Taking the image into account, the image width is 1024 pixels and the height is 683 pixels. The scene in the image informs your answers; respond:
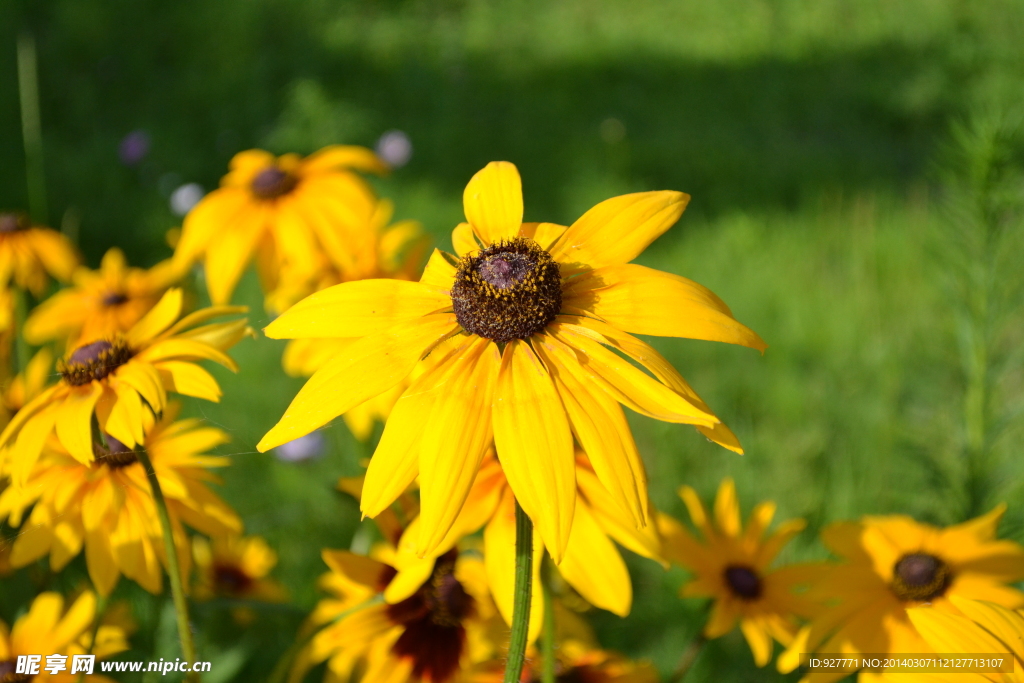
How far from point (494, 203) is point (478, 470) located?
264 millimetres

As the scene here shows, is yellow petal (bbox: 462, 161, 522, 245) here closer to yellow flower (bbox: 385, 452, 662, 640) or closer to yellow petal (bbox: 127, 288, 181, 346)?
yellow flower (bbox: 385, 452, 662, 640)

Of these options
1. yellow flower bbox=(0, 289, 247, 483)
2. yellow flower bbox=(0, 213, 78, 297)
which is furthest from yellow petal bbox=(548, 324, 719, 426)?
yellow flower bbox=(0, 213, 78, 297)

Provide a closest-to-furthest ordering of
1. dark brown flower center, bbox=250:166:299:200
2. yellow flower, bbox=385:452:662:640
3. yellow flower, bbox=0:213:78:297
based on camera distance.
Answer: yellow flower, bbox=385:452:662:640, yellow flower, bbox=0:213:78:297, dark brown flower center, bbox=250:166:299:200

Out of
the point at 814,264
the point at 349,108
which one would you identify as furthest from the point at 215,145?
the point at 814,264

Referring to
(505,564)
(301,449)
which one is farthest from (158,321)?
(301,449)

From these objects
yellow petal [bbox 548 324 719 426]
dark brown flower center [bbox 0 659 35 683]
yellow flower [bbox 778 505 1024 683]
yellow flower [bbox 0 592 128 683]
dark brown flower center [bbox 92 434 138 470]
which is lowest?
yellow flower [bbox 778 505 1024 683]

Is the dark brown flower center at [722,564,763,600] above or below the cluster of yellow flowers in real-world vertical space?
below

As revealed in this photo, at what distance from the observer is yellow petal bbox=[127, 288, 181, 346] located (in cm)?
94

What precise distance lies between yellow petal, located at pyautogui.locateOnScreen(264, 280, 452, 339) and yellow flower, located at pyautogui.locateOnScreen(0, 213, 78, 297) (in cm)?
98

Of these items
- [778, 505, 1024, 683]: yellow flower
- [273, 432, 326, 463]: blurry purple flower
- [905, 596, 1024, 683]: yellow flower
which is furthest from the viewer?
[273, 432, 326, 463]: blurry purple flower

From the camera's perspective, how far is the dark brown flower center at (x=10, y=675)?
0.91 metres

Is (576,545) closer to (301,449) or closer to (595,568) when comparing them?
(595,568)

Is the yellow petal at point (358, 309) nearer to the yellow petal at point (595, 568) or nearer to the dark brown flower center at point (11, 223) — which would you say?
the yellow petal at point (595, 568)

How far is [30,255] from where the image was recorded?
1.56m
